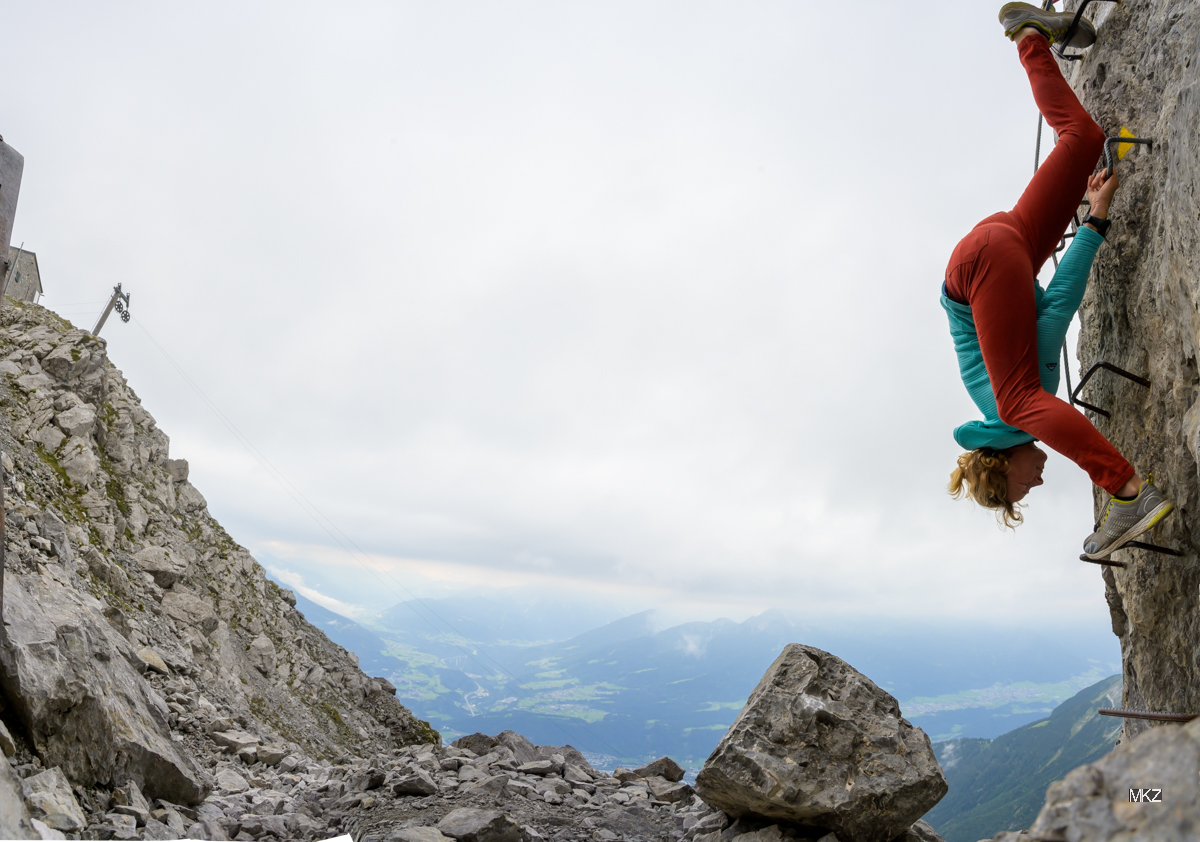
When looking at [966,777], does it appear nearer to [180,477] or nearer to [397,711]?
[397,711]

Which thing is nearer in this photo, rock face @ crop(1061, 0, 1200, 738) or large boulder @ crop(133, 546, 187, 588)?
rock face @ crop(1061, 0, 1200, 738)

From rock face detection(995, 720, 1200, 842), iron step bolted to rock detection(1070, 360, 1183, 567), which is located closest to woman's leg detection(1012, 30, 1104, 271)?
iron step bolted to rock detection(1070, 360, 1183, 567)

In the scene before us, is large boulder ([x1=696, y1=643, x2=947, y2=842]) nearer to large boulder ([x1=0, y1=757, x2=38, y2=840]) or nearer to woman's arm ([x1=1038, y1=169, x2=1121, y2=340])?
woman's arm ([x1=1038, y1=169, x2=1121, y2=340])

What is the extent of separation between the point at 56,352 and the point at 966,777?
119m

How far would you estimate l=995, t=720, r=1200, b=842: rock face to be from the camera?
1902 mm

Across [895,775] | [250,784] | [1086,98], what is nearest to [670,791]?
[895,775]

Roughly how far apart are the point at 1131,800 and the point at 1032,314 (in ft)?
11.9

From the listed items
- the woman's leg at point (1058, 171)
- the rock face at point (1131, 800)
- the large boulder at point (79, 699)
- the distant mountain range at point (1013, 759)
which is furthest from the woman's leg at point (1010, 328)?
the distant mountain range at point (1013, 759)

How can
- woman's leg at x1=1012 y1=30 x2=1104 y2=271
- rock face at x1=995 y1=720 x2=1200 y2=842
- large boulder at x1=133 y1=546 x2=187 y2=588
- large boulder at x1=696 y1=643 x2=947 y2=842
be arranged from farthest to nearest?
large boulder at x1=133 y1=546 x2=187 y2=588 → large boulder at x1=696 y1=643 x2=947 y2=842 → woman's leg at x1=1012 y1=30 x2=1104 y2=271 → rock face at x1=995 y1=720 x2=1200 y2=842

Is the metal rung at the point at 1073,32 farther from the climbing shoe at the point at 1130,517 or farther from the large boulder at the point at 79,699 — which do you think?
the large boulder at the point at 79,699

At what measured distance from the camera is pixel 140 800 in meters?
6.13

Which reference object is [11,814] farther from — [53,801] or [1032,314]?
[1032,314]

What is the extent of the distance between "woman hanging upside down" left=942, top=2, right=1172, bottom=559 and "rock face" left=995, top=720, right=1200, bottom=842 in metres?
2.57

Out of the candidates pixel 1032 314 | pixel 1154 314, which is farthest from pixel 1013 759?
pixel 1032 314
